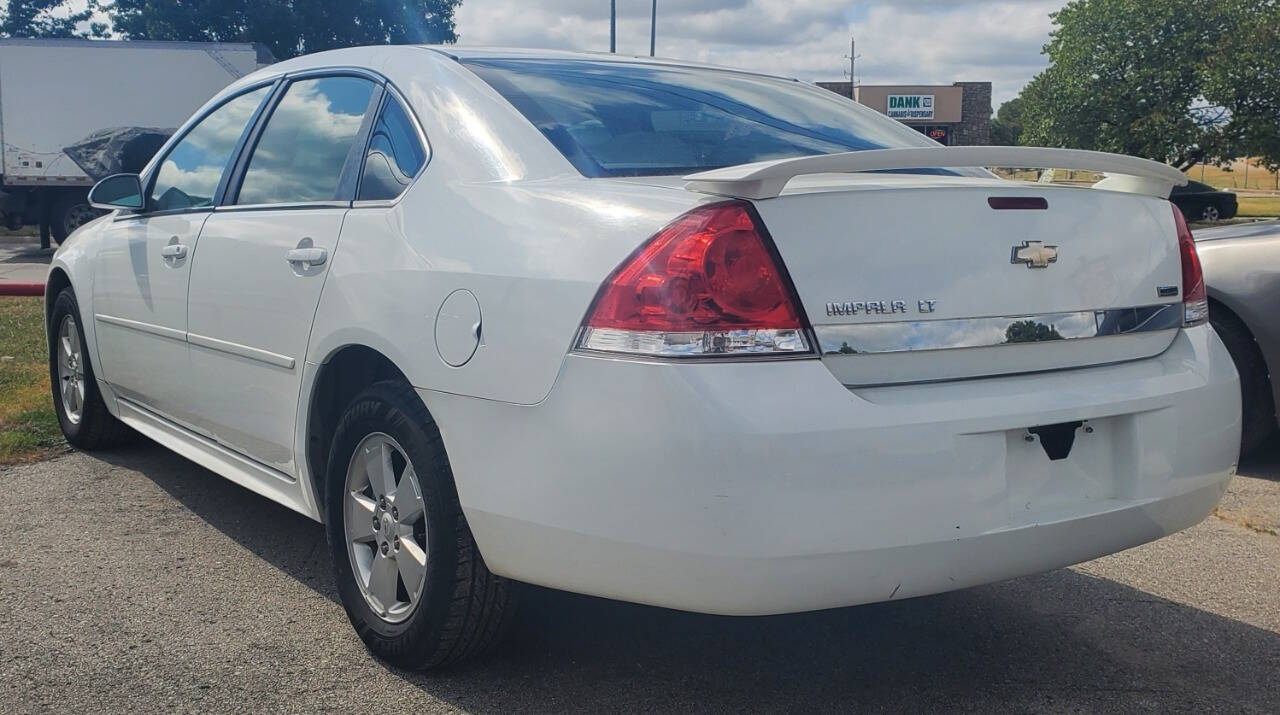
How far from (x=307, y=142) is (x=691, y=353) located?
6.19 feet

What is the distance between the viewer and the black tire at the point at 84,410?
5176mm

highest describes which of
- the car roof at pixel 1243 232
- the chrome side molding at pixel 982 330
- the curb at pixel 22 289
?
the car roof at pixel 1243 232

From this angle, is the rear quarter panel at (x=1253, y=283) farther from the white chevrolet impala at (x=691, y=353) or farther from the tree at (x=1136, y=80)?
the tree at (x=1136, y=80)

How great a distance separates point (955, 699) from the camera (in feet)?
9.53

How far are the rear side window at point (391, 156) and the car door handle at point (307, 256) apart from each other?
0.60 feet

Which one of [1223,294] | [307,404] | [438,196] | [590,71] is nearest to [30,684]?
[307,404]

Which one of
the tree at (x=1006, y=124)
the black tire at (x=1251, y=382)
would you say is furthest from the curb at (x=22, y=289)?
the tree at (x=1006, y=124)

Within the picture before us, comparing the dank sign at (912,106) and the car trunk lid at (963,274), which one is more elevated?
the dank sign at (912,106)

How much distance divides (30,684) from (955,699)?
7.38 feet

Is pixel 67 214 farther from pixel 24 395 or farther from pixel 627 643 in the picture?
pixel 627 643

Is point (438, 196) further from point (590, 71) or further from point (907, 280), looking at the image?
→ point (907, 280)

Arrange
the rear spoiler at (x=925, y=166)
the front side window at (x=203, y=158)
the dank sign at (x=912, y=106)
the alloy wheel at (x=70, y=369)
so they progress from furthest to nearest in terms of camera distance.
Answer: the dank sign at (x=912, y=106) < the alloy wheel at (x=70, y=369) < the front side window at (x=203, y=158) < the rear spoiler at (x=925, y=166)

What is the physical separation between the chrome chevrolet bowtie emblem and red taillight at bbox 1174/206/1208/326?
551 millimetres

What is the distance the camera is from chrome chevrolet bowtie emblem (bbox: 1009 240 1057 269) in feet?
8.73
